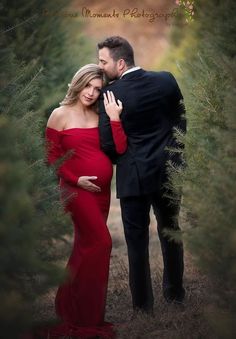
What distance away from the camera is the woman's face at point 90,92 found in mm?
4691

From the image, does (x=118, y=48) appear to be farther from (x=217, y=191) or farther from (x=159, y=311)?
(x=159, y=311)

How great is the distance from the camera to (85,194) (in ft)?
15.3

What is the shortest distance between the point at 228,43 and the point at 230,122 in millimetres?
1244

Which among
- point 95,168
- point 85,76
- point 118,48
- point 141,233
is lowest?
point 141,233

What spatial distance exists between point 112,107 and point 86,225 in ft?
3.05

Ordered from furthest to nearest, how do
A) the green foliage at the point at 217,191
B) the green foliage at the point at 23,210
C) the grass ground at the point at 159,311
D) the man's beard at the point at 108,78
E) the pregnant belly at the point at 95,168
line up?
the man's beard at the point at 108,78, the pregnant belly at the point at 95,168, the grass ground at the point at 159,311, the green foliage at the point at 217,191, the green foliage at the point at 23,210

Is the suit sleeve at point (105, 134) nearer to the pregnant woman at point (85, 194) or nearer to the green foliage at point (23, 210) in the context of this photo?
the pregnant woman at point (85, 194)

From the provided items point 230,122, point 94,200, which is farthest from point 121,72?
point 230,122

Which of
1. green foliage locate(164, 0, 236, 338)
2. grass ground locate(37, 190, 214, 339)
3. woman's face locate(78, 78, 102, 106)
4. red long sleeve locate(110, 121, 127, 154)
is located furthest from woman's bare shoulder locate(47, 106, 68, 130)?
grass ground locate(37, 190, 214, 339)

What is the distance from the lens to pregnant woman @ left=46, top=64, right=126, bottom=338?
4637 mm

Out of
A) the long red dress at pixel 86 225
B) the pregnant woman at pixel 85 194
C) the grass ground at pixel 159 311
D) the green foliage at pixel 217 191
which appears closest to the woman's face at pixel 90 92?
the pregnant woman at pixel 85 194

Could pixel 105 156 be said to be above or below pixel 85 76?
below

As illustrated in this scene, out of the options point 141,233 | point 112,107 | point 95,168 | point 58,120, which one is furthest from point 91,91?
point 141,233

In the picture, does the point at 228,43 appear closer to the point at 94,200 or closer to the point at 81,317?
the point at 94,200
